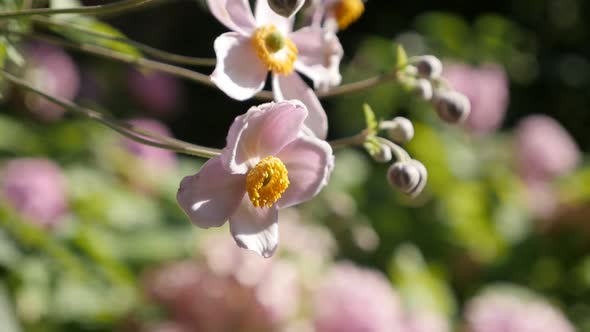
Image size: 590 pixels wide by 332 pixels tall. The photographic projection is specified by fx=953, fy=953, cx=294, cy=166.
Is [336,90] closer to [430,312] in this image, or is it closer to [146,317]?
[146,317]

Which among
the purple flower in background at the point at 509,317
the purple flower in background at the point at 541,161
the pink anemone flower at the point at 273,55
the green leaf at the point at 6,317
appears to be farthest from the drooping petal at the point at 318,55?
the purple flower in background at the point at 541,161

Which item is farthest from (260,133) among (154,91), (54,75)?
(154,91)

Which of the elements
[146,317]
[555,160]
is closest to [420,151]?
[555,160]

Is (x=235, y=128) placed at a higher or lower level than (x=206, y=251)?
higher

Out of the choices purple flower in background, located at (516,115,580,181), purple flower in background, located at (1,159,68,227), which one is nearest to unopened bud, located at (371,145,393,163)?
purple flower in background, located at (1,159,68,227)

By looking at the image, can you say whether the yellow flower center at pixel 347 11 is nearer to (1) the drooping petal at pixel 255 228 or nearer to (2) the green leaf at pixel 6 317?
(1) the drooping petal at pixel 255 228

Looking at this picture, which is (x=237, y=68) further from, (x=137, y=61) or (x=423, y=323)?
(x=423, y=323)

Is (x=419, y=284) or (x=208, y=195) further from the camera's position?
(x=419, y=284)
